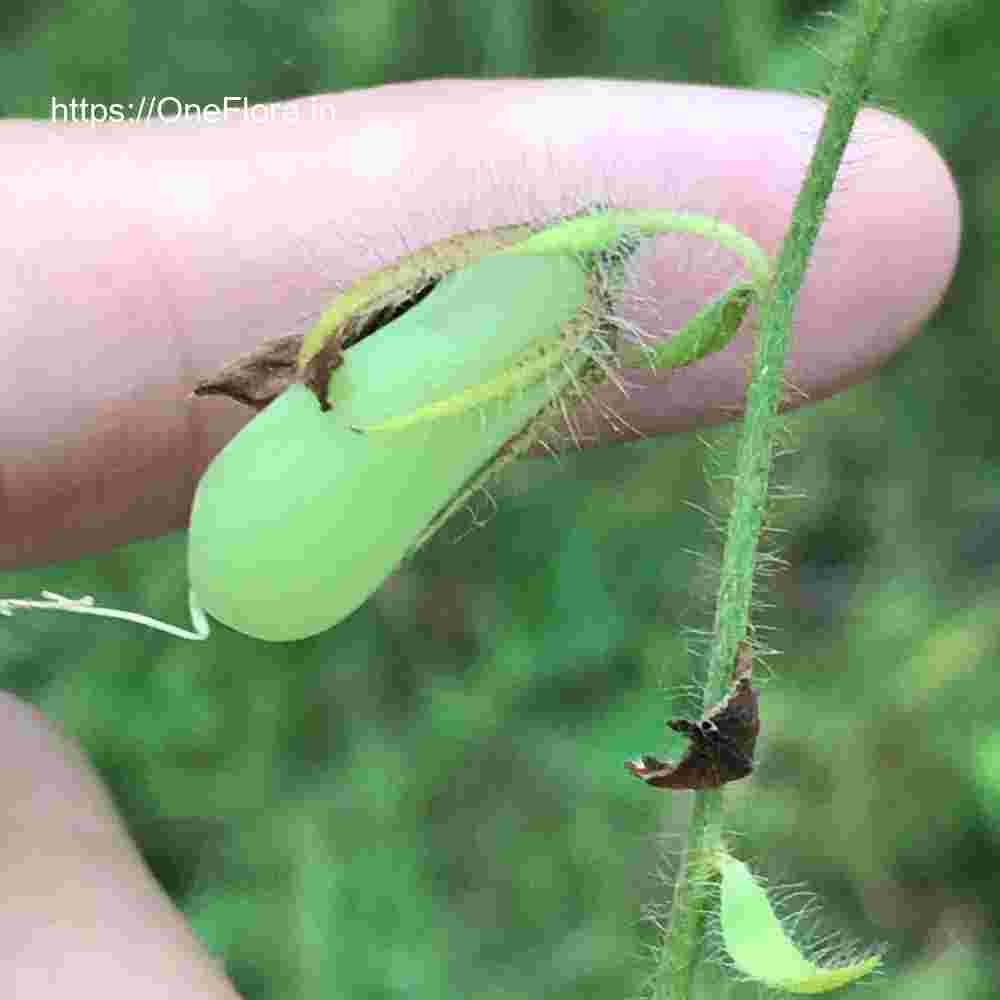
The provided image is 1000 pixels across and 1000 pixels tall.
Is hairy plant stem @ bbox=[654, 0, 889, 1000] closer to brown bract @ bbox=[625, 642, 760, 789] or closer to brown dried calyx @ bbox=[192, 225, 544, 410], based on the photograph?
brown bract @ bbox=[625, 642, 760, 789]

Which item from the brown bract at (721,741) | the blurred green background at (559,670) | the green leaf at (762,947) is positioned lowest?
the blurred green background at (559,670)

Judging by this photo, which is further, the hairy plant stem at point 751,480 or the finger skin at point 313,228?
the finger skin at point 313,228

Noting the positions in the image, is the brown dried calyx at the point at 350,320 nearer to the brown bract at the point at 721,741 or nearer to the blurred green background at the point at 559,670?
the brown bract at the point at 721,741

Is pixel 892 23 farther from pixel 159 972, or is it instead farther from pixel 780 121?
pixel 159 972

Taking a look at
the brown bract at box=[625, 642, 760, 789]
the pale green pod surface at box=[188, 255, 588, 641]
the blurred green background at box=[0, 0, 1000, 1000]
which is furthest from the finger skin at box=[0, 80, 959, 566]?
the brown bract at box=[625, 642, 760, 789]

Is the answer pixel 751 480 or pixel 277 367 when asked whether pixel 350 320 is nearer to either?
pixel 277 367

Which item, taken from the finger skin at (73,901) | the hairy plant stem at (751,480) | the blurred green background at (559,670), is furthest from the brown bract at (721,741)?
the blurred green background at (559,670)
